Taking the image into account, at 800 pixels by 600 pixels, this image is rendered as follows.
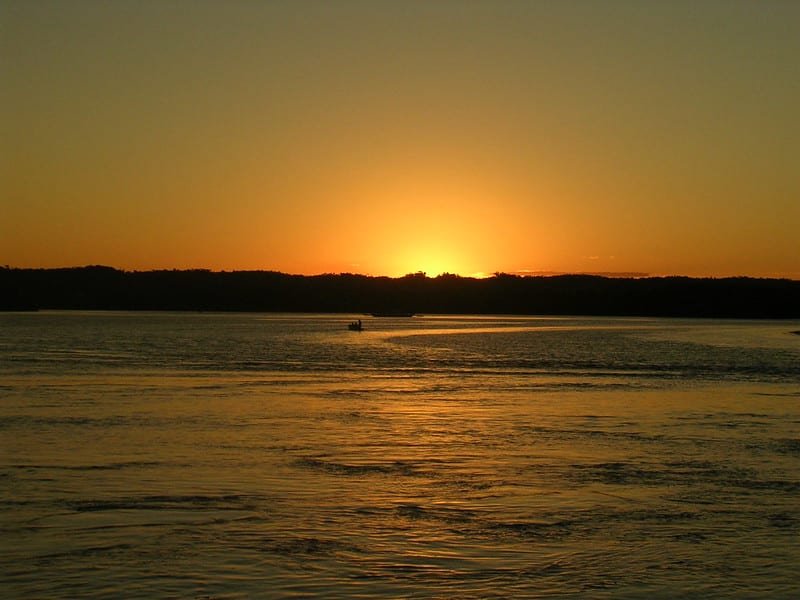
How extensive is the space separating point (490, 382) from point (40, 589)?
1359 inches

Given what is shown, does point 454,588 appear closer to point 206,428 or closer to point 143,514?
point 143,514

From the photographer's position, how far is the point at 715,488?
18297 millimetres

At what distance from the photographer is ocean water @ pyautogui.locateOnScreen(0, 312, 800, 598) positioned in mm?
12430

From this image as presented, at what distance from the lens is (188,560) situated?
1295cm

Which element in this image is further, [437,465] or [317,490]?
[437,465]

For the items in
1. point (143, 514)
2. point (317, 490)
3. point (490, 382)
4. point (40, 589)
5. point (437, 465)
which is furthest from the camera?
point (490, 382)

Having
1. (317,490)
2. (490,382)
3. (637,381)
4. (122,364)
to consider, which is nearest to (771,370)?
(637,381)

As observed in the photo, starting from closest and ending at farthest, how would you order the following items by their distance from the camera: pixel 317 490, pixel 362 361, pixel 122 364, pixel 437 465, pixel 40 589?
pixel 40 589
pixel 317 490
pixel 437 465
pixel 122 364
pixel 362 361

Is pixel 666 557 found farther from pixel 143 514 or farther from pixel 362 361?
pixel 362 361

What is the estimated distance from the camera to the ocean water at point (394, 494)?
40.8ft

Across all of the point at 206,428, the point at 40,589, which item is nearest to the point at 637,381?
the point at 206,428

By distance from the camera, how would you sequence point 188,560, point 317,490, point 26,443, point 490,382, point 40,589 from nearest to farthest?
1. point 40,589
2. point 188,560
3. point 317,490
4. point 26,443
5. point 490,382

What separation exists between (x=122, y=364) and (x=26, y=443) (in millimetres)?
31293

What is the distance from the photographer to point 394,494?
1736 centimetres
